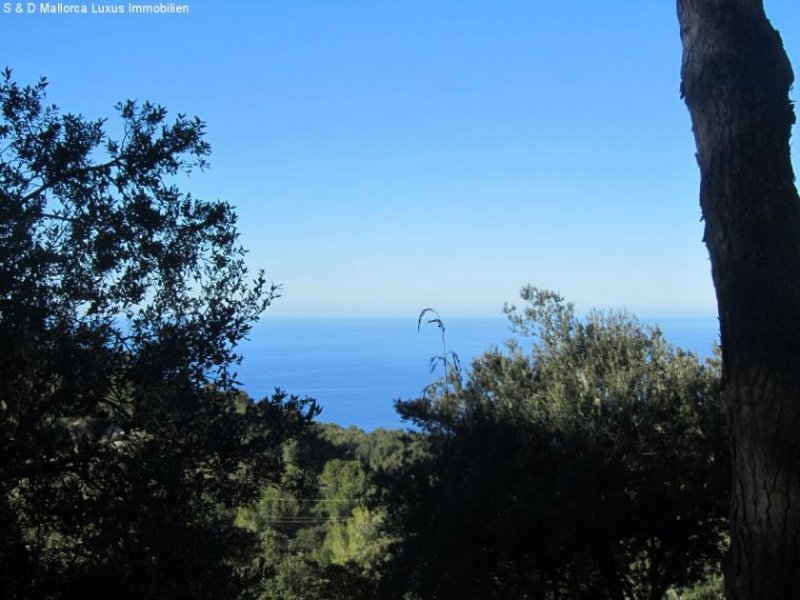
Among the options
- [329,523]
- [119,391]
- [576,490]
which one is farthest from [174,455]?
[329,523]

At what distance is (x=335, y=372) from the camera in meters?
54.8

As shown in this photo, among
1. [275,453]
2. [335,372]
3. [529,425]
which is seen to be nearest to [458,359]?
[529,425]

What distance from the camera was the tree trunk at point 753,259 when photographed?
3148 millimetres

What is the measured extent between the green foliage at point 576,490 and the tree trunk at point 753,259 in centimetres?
500

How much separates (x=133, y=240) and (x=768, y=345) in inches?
160

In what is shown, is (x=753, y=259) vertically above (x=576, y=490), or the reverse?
(x=753, y=259)

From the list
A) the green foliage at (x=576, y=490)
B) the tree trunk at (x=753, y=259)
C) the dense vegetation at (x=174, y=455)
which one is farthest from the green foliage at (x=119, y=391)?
the green foliage at (x=576, y=490)

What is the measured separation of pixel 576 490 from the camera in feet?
27.3

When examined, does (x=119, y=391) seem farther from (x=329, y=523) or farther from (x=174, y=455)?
(x=329, y=523)

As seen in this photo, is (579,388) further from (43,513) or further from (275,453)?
(43,513)

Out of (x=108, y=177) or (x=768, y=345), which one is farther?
(x=108, y=177)

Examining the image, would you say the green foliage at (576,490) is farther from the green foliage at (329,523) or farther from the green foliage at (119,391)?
the green foliage at (119,391)

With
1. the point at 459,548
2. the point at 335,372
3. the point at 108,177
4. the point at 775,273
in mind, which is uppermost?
the point at 335,372

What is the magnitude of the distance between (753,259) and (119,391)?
3.64 m
